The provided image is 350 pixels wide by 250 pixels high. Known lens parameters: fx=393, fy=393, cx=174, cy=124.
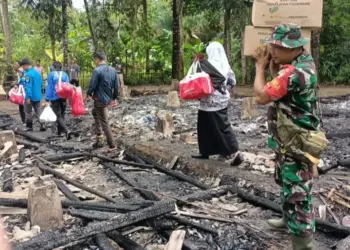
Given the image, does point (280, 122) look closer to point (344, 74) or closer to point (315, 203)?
point (315, 203)

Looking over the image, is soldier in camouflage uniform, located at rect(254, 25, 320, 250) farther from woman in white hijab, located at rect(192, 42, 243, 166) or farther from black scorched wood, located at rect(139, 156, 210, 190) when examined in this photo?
woman in white hijab, located at rect(192, 42, 243, 166)

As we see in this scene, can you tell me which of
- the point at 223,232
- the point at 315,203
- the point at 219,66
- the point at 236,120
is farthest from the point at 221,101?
the point at 236,120

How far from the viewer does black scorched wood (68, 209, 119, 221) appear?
4.13m

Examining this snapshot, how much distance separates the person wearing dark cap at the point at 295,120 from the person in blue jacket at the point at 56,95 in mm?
7091

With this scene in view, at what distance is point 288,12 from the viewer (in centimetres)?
415

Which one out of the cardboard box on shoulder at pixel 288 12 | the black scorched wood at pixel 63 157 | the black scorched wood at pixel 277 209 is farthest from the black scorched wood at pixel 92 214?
the black scorched wood at pixel 63 157

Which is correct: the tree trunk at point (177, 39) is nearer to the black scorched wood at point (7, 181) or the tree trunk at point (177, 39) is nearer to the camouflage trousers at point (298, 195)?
the black scorched wood at point (7, 181)

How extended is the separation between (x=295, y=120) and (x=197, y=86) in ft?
8.83

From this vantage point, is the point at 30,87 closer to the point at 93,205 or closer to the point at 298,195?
the point at 93,205

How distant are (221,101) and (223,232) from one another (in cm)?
265

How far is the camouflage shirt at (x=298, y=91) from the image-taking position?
3.25 m

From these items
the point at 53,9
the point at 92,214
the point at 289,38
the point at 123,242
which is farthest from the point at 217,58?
the point at 53,9

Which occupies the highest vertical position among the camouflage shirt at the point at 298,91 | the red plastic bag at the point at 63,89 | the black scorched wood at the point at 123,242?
the camouflage shirt at the point at 298,91

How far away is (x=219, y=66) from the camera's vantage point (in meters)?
6.17
